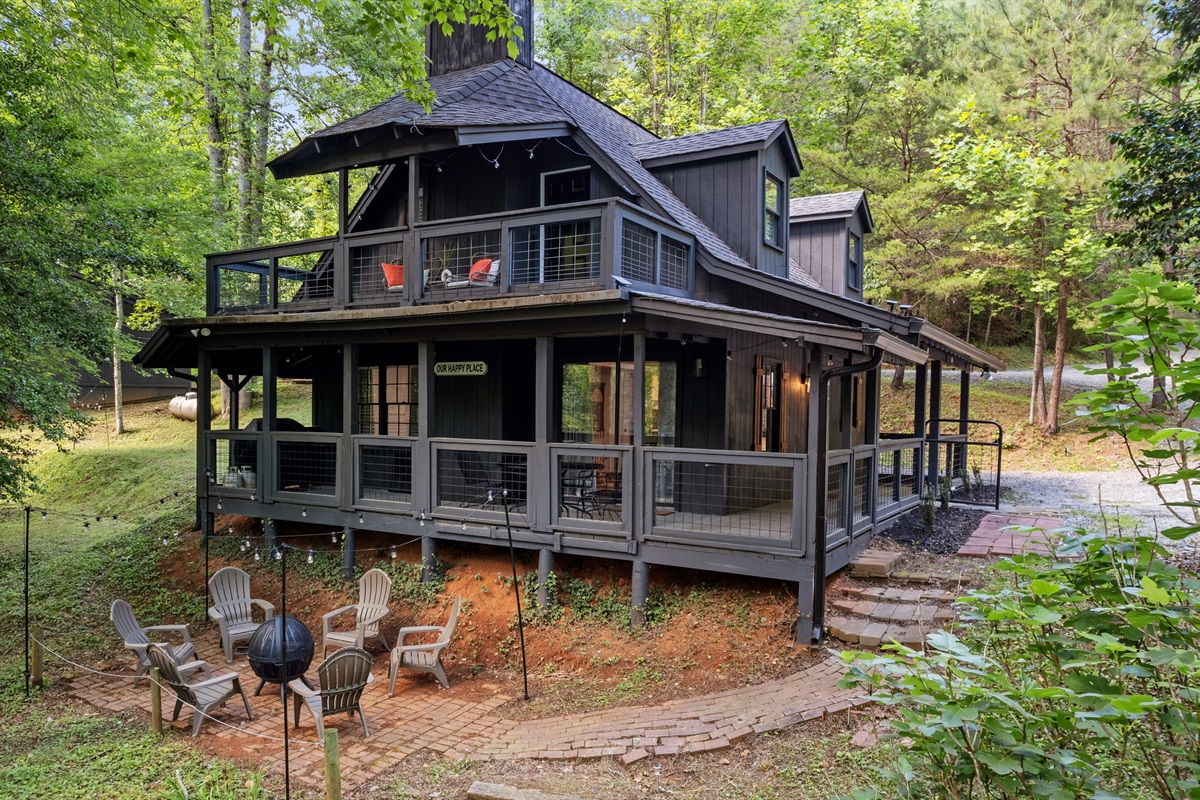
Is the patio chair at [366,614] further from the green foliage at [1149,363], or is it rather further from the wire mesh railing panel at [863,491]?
the green foliage at [1149,363]

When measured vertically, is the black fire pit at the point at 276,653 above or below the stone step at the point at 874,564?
below

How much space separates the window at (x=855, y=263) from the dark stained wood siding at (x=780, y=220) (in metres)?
2.83

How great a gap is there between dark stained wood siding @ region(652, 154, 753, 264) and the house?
0.04 m

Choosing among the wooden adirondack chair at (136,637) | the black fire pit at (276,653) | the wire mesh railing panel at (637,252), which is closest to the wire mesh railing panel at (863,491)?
the wire mesh railing panel at (637,252)

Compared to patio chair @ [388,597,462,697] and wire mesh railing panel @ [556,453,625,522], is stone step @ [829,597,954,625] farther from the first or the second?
patio chair @ [388,597,462,697]

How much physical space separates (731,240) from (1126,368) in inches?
408

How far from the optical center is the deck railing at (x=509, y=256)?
891cm

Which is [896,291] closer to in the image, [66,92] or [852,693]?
[852,693]

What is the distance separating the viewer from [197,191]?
18.9 m

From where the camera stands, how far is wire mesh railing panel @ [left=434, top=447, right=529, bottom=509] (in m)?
10.2

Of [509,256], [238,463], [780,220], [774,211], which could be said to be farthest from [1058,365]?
[238,463]

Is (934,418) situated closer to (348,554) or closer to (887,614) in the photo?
(887,614)

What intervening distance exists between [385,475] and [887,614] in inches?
293

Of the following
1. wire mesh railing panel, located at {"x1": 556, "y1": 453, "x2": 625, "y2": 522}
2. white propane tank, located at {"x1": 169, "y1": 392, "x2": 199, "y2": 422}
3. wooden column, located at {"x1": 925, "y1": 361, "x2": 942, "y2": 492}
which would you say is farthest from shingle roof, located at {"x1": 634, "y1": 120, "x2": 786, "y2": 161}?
white propane tank, located at {"x1": 169, "y1": 392, "x2": 199, "y2": 422}
